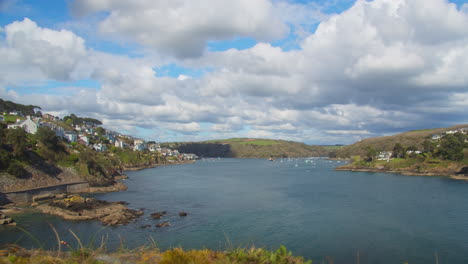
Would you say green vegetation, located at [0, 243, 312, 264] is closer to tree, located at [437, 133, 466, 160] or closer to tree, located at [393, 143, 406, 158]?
tree, located at [437, 133, 466, 160]

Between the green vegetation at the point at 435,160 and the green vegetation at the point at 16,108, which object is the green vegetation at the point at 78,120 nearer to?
the green vegetation at the point at 16,108

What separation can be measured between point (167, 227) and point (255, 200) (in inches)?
774

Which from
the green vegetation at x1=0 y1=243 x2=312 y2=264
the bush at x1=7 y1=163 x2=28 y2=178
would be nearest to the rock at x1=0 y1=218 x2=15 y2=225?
the bush at x1=7 y1=163 x2=28 y2=178

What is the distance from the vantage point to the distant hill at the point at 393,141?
14165cm

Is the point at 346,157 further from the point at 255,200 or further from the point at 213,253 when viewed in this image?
the point at 213,253

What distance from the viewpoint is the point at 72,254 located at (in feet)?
21.6

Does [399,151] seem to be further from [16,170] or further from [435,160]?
[16,170]

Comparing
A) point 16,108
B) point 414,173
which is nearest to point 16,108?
point 16,108

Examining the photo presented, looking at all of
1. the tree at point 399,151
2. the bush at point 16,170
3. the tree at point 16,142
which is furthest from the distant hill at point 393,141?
the bush at point 16,170

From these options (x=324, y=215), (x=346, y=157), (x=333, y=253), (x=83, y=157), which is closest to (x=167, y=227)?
(x=333, y=253)

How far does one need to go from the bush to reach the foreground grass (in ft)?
152

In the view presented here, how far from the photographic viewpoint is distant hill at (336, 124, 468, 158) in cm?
14165

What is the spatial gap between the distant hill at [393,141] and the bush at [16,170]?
12653 centimetres

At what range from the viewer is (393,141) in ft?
499
